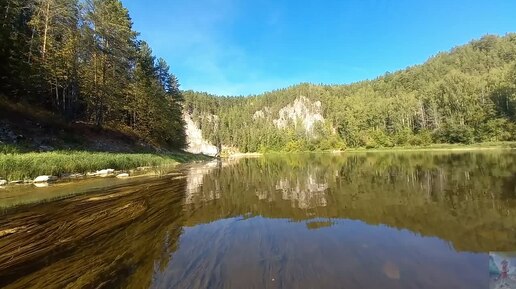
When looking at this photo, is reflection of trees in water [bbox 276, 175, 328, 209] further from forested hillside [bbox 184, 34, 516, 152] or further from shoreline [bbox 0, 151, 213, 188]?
forested hillside [bbox 184, 34, 516, 152]

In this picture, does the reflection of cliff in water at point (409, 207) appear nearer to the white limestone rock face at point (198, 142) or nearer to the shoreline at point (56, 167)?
the shoreline at point (56, 167)

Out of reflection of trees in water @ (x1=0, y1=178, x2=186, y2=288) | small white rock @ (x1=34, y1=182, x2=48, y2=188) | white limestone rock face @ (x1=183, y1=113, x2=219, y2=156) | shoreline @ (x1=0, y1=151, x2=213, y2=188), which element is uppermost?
white limestone rock face @ (x1=183, y1=113, x2=219, y2=156)

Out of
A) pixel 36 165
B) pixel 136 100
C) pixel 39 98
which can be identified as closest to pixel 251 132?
pixel 136 100

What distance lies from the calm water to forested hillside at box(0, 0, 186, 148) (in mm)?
26026

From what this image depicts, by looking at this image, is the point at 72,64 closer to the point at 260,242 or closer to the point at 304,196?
the point at 304,196

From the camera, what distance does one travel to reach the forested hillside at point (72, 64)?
105 ft

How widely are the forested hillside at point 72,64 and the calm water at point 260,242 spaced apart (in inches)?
1025

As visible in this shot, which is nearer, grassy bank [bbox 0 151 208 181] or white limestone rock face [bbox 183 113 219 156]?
grassy bank [bbox 0 151 208 181]

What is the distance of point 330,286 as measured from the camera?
543cm

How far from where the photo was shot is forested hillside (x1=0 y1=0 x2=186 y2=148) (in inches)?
1254

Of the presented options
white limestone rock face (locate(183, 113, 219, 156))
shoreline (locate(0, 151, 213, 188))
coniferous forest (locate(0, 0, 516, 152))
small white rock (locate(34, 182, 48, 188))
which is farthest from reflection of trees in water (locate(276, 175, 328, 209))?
white limestone rock face (locate(183, 113, 219, 156))

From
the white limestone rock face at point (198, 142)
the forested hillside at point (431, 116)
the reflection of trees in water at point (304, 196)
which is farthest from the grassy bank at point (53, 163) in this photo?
the white limestone rock face at point (198, 142)

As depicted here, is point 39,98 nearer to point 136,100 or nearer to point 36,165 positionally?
point 136,100

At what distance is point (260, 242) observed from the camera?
8422mm
